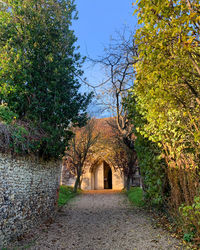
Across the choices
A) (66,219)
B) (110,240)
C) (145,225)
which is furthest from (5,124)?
(145,225)

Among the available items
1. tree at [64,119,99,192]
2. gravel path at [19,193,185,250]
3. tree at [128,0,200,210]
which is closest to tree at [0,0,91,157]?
gravel path at [19,193,185,250]

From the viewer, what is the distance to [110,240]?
5160 mm

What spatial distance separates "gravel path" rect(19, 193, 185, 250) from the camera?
4746mm

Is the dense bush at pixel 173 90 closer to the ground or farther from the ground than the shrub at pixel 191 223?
farther from the ground

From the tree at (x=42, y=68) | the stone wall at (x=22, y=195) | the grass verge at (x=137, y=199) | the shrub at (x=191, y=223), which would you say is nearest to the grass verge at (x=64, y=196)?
the stone wall at (x=22, y=195)

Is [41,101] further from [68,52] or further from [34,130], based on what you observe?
[68,52]

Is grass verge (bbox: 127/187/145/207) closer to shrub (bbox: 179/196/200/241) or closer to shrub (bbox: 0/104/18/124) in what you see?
shrub (bbox: 179/196/200/241)

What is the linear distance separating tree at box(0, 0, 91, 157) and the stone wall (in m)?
0.84

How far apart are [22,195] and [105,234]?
2.53 metres

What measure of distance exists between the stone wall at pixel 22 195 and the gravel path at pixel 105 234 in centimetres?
55

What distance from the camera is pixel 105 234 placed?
5656 millimetres

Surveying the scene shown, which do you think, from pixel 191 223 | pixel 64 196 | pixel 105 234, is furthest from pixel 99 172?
pixel 191 223

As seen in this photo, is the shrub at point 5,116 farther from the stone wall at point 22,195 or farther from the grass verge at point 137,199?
the grass verge at point 137,199

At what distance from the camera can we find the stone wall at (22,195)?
4.54 m
